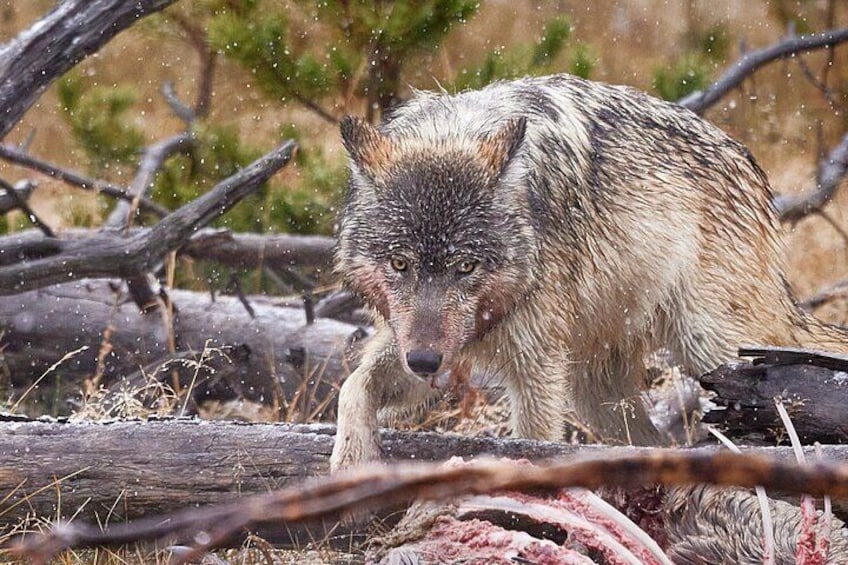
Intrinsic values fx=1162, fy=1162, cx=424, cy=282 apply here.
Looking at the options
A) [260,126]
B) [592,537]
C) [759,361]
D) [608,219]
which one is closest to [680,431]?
[608,219]

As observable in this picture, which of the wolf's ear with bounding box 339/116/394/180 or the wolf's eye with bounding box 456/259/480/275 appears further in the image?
the wolf's ear with bounding box 339/116/394/180

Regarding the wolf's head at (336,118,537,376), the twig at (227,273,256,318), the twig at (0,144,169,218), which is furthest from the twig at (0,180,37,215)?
the wolf's head at (336,118,537,376)

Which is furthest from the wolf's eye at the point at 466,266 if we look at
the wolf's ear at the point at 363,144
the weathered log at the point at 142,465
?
the weathered log at the point at 142,465

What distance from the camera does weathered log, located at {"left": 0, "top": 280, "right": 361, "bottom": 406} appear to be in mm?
6086

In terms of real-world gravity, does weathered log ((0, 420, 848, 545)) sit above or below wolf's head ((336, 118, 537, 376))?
below

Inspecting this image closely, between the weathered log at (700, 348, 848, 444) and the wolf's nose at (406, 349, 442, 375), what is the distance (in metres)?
0.84

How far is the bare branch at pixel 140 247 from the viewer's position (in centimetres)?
553

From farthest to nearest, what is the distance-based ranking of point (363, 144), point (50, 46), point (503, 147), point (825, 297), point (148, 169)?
point (148, 169)
point (825, 297)
point (50, 46)
point (363, 144)
point (503, 147)

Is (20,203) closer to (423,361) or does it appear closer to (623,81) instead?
(423,361)

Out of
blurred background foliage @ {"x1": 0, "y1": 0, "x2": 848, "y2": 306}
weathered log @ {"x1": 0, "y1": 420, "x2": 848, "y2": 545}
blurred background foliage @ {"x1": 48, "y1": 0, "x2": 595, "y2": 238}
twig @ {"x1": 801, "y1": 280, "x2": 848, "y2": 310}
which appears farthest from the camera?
blurred background foliage @ {"x1": 0, "y1": 0, "x2": 848, "y2": 306}

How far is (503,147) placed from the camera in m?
4.24

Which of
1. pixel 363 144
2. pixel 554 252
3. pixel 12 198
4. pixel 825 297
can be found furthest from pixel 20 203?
pixel 825 297

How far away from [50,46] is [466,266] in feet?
8.30

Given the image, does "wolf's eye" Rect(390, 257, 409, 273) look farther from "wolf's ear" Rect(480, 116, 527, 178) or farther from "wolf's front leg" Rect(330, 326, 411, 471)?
"wolf's ear" Rect(480, 116, 527, 178)
